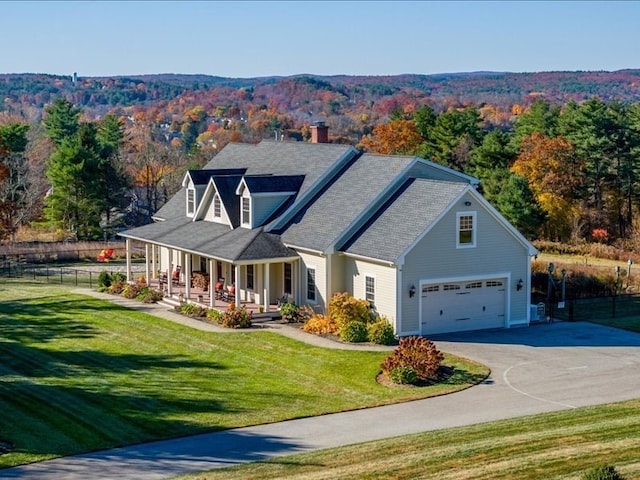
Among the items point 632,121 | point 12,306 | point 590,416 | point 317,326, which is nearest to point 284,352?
point 317,326

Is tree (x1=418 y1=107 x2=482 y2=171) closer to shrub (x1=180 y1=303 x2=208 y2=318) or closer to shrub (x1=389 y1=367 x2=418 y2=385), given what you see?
shrub (x1=180 y1=303 x2=208 y2=318)

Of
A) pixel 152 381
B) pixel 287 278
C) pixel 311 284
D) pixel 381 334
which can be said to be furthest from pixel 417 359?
pixel 287 278

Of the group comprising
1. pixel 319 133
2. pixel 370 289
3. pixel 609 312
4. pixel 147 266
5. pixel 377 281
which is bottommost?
pixel 609 312

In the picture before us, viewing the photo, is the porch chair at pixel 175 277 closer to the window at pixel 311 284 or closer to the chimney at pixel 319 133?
the chimney at pixel 319 133

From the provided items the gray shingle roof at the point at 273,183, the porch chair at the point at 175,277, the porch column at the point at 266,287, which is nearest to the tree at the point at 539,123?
the porch chair at the point at 175,277

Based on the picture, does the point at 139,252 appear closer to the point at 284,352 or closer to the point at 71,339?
the point at 71,339

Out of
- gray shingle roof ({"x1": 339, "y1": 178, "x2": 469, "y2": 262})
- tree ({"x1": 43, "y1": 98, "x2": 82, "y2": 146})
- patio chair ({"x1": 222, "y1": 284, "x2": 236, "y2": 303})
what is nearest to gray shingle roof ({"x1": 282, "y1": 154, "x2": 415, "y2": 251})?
gray shingle roof ({"x1": 339, "y1": 178, "x2": 469, "y2": 262})

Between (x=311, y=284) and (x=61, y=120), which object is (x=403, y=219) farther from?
(x=61, y=120)
